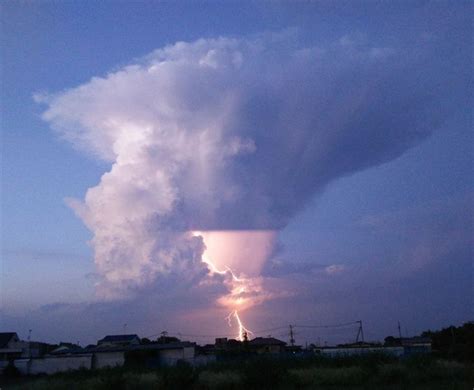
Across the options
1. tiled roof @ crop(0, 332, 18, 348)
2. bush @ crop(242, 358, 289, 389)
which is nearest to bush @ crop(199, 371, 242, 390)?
bush @ crop(242, 358, 289, 389)

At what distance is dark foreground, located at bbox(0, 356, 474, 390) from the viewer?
28172 mm

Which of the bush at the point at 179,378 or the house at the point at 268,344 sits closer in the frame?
the bush at the point at 179,378

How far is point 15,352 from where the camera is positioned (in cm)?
6650

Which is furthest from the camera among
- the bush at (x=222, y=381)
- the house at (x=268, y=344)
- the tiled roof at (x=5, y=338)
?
the tiled roof at (x=5, y=338)

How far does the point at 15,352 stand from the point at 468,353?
174 feet

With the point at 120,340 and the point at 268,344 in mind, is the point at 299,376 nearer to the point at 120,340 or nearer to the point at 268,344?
the point at 268,344

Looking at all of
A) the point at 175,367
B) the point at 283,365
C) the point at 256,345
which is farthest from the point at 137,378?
the point at 256,345

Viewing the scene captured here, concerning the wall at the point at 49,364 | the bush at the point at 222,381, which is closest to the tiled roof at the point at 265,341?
the wall at the point at 49,364

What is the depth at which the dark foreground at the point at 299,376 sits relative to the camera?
2817 cm

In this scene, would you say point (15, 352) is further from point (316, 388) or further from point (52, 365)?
point (316, 388)

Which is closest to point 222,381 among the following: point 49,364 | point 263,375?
point 263,375

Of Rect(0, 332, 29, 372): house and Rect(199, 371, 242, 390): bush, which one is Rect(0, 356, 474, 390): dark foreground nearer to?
Rect(199, 371, 242, 390): bush

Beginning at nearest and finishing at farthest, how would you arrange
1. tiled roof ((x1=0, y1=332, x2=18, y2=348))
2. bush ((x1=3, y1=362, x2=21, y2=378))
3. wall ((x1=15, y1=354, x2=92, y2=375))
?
bush ((x1=3, y1=362, x2=21, y2=378)) < wall ((x1=15, y1=354, x2=92, y2=375)) < tiled roof ((x1=0, y1=332, x2=18, y2=348))

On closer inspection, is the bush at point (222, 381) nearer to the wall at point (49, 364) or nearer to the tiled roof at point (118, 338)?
the wall at point (49, 364)
